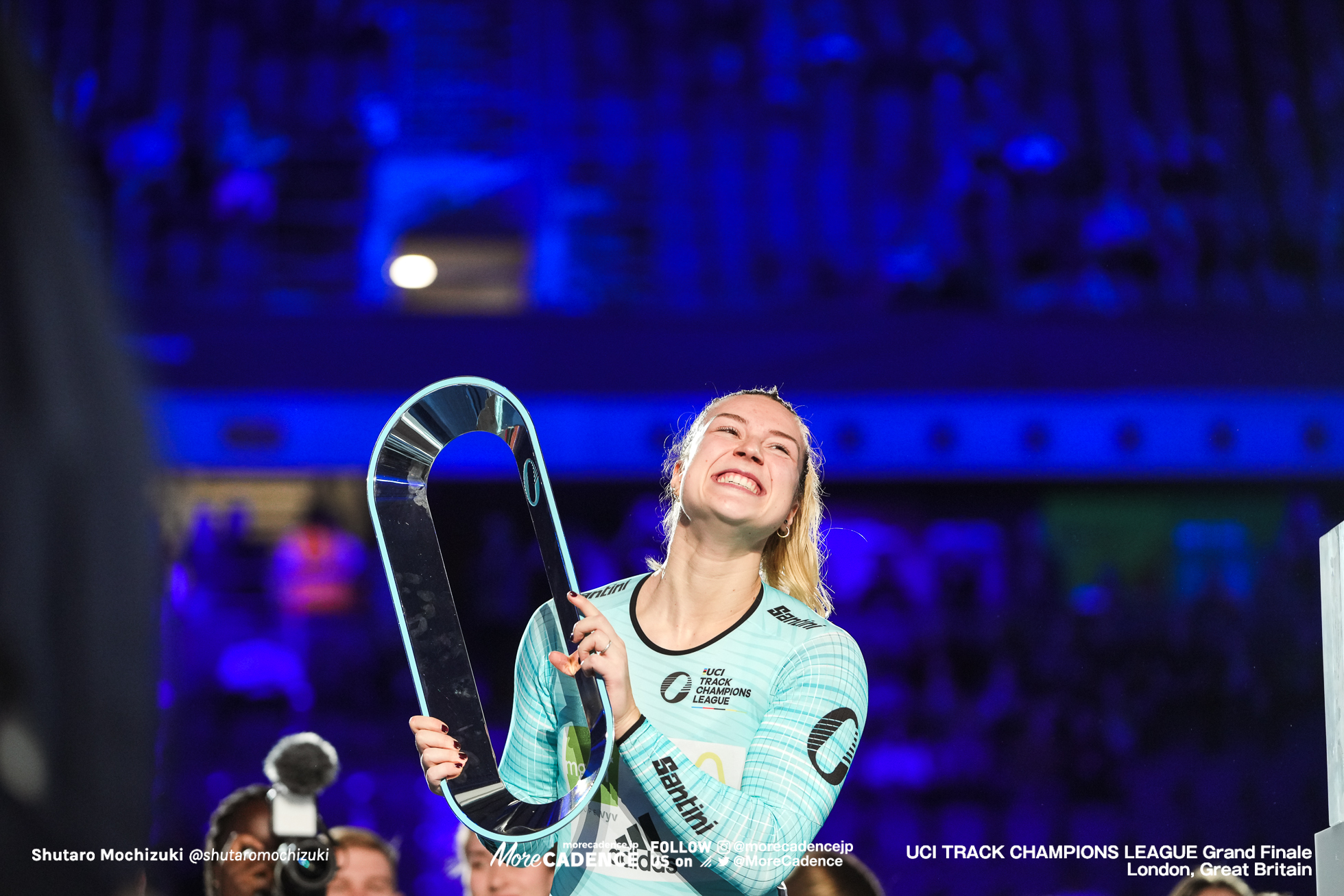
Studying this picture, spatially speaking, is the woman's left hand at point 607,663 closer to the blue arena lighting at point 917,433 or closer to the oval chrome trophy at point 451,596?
the oval chrome trophy at point 451,596

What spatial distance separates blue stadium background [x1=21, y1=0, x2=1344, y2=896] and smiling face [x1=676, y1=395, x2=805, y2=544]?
1358mm

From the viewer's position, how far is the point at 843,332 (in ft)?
12.1

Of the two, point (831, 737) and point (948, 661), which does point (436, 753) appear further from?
point (948, 661)

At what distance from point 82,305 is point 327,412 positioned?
729 millimetres

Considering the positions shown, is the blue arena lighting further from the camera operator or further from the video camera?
the camera operator

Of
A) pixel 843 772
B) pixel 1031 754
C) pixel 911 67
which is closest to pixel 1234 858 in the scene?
pixel 1031 754

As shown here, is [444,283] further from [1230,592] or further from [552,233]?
[1230,592]

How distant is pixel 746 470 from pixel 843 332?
5.42 ft

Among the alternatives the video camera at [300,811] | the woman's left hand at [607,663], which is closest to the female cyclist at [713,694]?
the woman's left hand at [607,663]

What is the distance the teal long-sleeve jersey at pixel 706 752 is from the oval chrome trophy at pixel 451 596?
56 millimetres

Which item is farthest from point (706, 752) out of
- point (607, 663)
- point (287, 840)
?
point (287, 840)

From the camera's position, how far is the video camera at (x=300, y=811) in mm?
3113

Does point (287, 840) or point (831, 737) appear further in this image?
point (287, 840)

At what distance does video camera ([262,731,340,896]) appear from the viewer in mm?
3113
